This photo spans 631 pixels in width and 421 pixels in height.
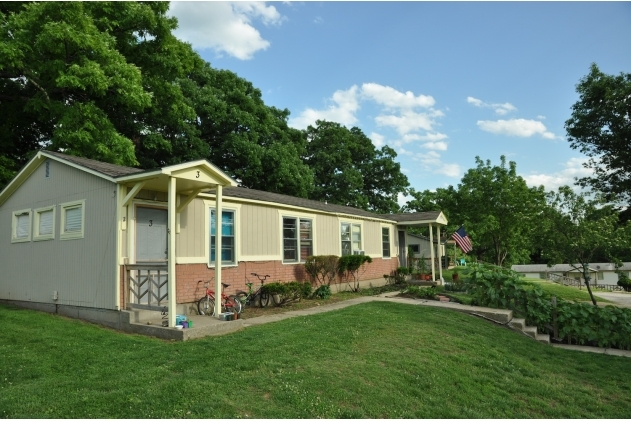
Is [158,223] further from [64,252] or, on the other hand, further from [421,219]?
[421,219]

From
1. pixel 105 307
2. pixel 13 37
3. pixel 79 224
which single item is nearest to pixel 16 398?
pixel 105 307

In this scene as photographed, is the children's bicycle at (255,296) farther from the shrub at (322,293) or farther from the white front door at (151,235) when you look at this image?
the white front door at (151,235)

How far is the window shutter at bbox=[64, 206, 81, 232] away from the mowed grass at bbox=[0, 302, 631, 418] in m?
2.04

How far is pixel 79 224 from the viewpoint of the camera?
926 centimetres

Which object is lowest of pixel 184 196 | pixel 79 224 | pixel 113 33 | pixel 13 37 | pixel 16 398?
pixel 16 398

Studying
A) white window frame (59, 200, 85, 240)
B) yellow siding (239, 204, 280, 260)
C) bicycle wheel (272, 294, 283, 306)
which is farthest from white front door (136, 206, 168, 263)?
bicycle wheel (272, 294, 283, 306)

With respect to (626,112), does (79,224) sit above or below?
below

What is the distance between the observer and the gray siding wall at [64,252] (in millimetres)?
8602

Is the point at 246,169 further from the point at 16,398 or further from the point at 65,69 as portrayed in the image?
the point at 16,398

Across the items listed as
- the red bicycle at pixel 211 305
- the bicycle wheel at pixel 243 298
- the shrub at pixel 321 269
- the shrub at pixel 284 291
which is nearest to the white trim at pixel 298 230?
the shrub at pixel 321 269

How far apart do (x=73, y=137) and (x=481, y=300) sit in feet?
42.3

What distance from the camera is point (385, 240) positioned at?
1947 centimetres

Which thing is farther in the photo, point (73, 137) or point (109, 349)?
point (73, 137)

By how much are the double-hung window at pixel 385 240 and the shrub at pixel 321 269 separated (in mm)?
4787
